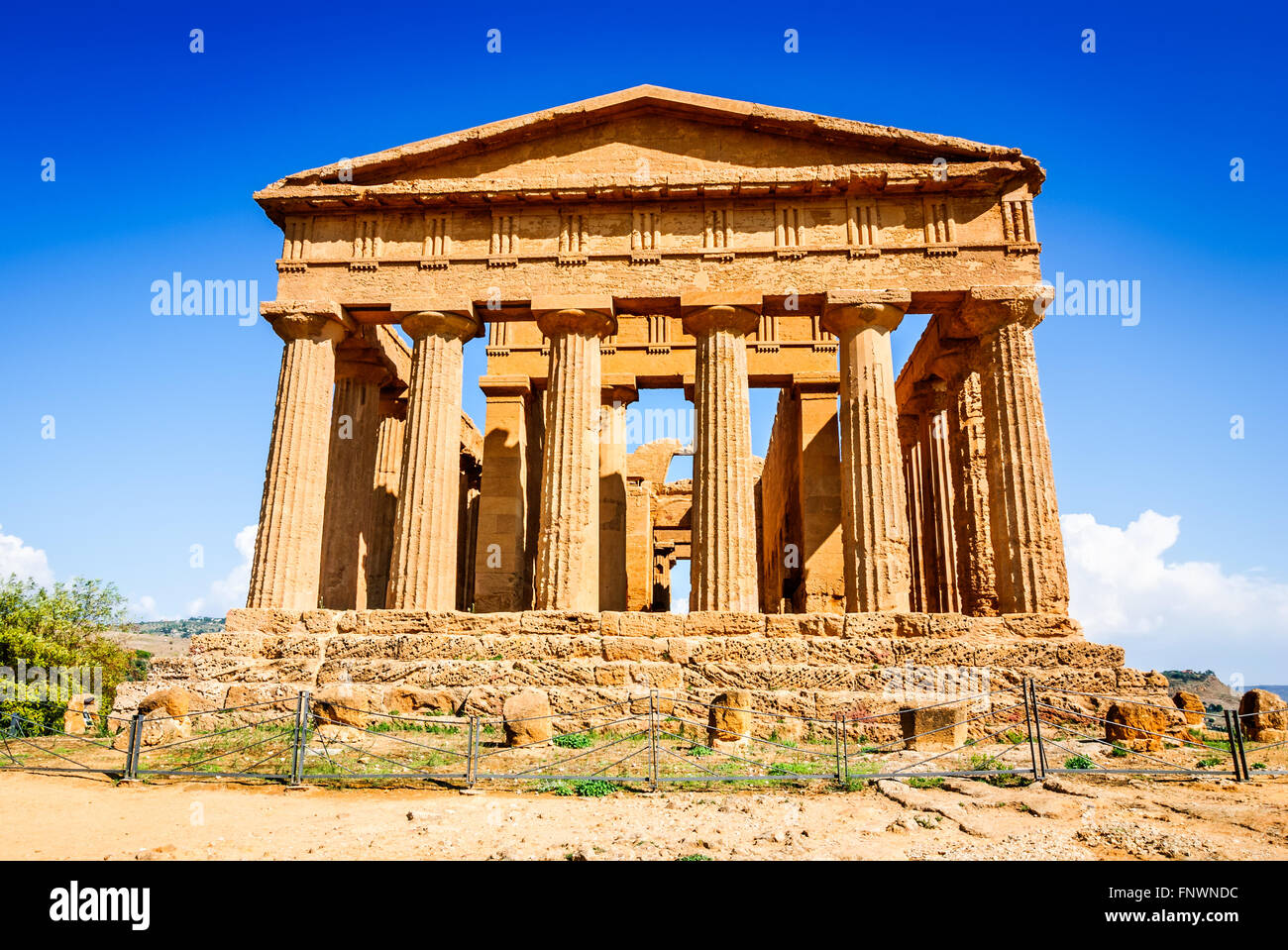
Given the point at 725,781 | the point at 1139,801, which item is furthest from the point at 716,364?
the point at 1139,801

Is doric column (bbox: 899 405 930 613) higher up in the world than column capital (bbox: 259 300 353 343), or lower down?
lower down

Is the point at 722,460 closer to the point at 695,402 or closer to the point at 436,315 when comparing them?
the point at 695,402

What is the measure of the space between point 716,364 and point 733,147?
489 centimetres

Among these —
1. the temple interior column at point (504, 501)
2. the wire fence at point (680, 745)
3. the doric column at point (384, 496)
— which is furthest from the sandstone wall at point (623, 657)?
the doric column at point (384, 496)

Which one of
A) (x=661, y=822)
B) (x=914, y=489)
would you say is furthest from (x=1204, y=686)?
(x=661, y=822)

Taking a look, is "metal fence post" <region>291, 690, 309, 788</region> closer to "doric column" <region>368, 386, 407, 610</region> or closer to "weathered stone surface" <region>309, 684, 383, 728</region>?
"weathered stone surface" <region>309, 684, 383, 728</region>

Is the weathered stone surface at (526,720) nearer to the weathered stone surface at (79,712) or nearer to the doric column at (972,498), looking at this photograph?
the weathered stone surface at (79,712)

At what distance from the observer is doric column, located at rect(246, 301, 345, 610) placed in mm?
16062

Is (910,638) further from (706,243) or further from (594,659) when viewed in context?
(706,243)

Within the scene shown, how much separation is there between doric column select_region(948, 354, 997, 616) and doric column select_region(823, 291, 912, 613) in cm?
304

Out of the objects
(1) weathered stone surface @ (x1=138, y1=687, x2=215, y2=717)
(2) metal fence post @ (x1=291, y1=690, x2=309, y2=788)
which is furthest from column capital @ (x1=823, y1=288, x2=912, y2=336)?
(1) weathered stone surface @ (x1=138, y1=687, x2=215, y2=717)

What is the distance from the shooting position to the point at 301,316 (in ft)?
57.0

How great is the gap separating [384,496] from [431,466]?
552cm

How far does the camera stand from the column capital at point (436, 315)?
1736cm
